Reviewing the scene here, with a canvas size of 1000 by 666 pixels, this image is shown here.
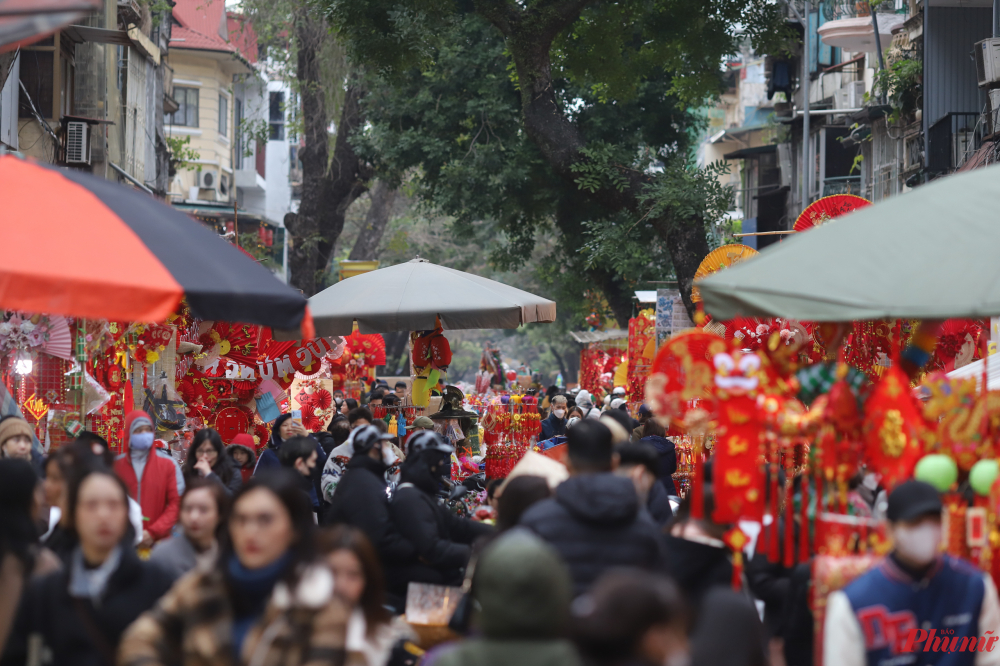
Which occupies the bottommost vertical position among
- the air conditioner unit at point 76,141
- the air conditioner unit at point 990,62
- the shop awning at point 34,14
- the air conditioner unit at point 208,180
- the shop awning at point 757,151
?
the shop awning at point 34,14

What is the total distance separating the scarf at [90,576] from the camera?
4145 mm

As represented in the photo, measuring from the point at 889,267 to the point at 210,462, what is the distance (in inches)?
185

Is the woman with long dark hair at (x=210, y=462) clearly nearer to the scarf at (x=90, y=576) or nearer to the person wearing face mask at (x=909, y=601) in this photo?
the scarf at (x=90, y=576)

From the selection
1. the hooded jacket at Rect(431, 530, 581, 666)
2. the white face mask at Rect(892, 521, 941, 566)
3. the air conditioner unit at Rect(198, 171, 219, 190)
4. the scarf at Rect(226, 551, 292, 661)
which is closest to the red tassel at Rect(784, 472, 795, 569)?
the white face mask at Rect(892, 521, 941, 566)

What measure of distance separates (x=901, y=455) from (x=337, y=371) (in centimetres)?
1337

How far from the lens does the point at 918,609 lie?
419 cm

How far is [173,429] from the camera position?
10.4 meters

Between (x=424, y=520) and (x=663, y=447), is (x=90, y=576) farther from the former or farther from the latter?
(x=663, y=447)

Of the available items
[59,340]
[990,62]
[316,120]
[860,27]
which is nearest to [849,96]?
[860,27]

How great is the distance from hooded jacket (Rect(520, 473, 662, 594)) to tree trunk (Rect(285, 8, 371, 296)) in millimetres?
19302

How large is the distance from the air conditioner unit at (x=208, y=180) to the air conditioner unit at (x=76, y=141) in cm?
1842

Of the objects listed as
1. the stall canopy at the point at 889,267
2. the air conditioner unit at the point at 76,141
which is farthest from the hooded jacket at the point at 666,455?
the air conditioner unit at the point at 76,141

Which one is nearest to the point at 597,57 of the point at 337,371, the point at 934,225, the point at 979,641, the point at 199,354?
the point at 337,371

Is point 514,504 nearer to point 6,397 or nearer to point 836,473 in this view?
point 836,473
